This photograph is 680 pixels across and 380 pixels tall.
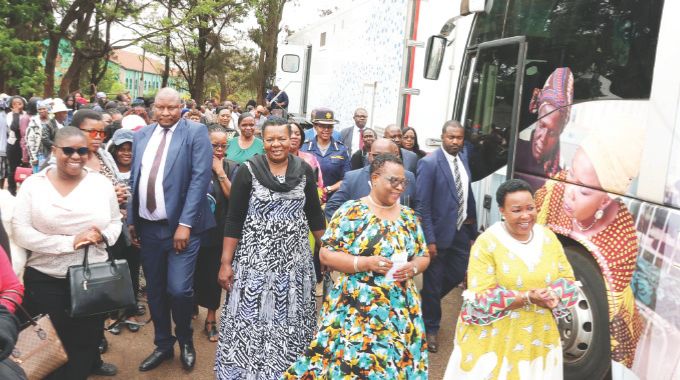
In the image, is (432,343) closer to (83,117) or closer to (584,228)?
(584,228)

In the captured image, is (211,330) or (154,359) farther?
(211,330)

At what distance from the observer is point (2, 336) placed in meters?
2.59

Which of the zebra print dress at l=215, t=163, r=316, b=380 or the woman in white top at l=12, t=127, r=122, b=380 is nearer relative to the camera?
the woman in white top at l=12, t=127, r=122, b=380

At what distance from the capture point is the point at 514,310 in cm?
350

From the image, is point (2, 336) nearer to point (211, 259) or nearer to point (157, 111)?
point (157, 111)

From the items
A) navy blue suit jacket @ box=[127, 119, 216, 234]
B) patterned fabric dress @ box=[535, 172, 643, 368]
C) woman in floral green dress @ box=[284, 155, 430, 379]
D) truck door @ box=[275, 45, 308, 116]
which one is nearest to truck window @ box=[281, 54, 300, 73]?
truck door @ box=[275, 45, 308, 116]

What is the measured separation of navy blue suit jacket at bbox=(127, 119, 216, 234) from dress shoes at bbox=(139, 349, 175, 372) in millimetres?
1026

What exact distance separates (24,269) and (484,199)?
3.70 meters

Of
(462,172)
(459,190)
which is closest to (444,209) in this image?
(459,190)

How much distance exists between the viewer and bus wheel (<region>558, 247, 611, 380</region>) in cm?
424

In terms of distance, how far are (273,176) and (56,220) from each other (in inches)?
52.5

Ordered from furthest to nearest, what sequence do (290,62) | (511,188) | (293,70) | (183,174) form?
1. (293,70)
2. (290,62)
3. (183,174)
4. (511,188)

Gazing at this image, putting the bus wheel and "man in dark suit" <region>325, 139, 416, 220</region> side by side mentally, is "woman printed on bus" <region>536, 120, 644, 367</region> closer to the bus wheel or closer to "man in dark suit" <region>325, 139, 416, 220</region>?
the bus wheel

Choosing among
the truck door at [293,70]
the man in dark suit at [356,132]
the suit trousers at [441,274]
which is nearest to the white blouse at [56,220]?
the suit trousers at [441,274]
